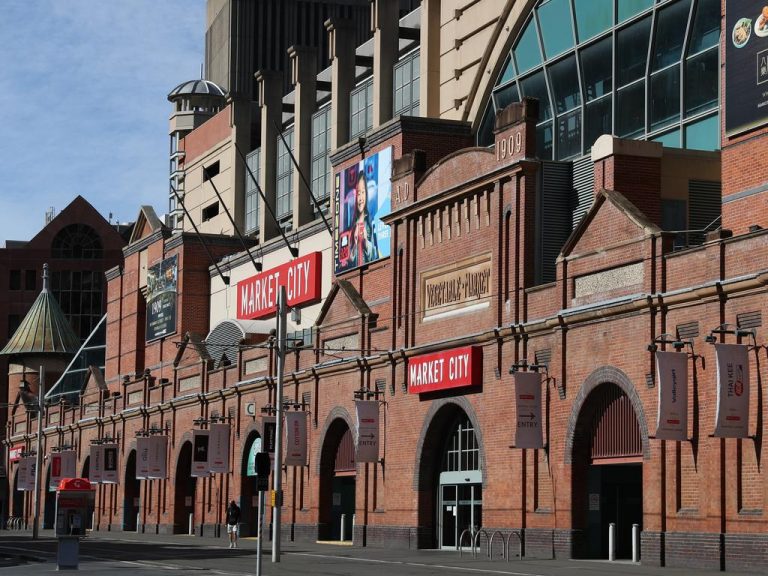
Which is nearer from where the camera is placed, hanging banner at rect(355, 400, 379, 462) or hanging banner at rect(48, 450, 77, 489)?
hanging banner at rect(355, 400, 379, 462)

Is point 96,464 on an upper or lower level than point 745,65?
lower

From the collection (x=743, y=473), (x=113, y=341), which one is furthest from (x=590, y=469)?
(x=113, y=341)

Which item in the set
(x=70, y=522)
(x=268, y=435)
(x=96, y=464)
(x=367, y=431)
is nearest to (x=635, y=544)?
(x=268, y=435)

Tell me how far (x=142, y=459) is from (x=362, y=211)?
2433 cm

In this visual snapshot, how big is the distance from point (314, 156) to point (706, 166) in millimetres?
34843

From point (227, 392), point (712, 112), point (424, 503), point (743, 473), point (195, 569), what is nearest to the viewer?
point (743, 473)

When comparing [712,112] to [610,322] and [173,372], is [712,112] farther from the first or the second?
[173,372]

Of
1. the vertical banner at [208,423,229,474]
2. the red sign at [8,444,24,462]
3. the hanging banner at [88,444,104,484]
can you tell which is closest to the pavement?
the vertical banner at [208,423,229,474]

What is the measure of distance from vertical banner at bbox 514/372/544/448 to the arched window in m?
98.8

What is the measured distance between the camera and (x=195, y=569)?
39.3 meters

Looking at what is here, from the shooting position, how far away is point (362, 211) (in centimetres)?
5775

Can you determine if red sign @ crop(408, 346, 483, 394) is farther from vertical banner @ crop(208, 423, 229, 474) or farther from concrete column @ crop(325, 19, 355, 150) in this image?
concrete column @ crop(325, 19, 355, 150)

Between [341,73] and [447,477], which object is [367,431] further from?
[341,73]

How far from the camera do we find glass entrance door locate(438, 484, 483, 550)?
47500 mm
